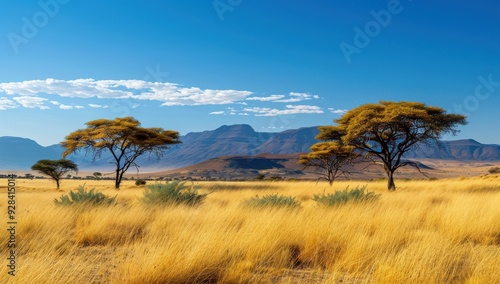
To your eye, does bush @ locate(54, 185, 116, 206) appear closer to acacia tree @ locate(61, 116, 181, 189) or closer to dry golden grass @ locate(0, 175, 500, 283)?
dry golden grass @ locate(0, 175, 500, 283)

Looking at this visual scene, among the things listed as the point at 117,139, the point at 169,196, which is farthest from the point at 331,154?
the point at 169,196

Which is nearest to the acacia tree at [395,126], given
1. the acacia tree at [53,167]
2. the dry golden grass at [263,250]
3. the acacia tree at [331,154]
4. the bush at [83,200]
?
the acacia tree at [331,154]

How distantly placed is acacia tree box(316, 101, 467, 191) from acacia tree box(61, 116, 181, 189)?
1852cm

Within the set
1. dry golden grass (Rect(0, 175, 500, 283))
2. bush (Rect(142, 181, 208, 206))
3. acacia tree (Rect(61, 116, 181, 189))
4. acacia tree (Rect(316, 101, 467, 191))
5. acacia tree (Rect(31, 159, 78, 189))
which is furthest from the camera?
acacia tree (Rect(31, 159, 78, 189))

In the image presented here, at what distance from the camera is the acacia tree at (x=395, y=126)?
2494 cm

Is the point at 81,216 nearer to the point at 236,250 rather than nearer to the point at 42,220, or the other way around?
the point at 42,220

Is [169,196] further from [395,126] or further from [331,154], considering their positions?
[331,154]

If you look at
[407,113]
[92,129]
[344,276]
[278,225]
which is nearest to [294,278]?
[344,276]

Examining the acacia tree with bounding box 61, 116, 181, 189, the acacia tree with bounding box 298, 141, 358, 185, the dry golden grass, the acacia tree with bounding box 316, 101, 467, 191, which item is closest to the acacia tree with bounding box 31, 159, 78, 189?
the acacia tree with bounding box 61, 116, 181, 189

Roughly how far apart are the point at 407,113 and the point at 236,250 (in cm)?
2125

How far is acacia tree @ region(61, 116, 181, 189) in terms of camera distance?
113 feet

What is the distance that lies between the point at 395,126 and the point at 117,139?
938 inches

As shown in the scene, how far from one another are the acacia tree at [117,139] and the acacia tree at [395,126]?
60.8 ft

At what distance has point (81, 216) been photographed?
371 inches
